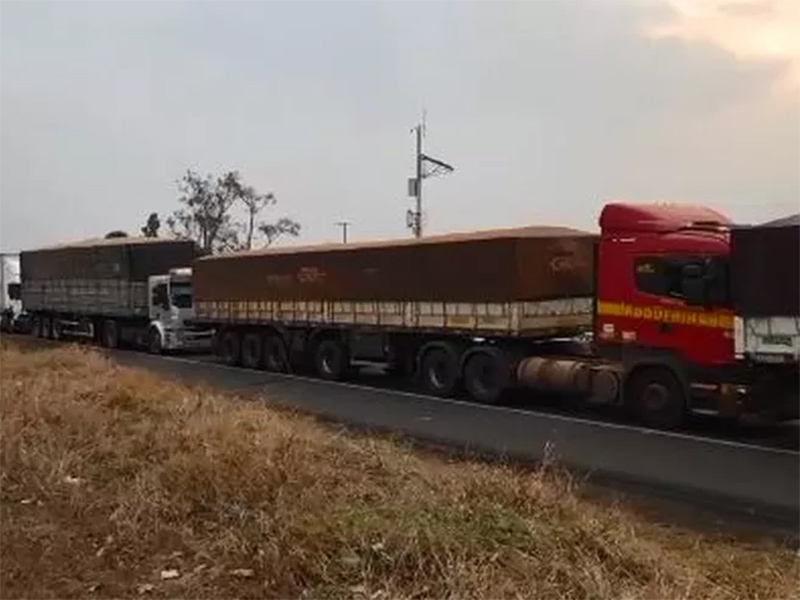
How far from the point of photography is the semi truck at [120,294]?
109ft

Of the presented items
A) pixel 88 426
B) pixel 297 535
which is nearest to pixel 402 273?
pixel 88 426

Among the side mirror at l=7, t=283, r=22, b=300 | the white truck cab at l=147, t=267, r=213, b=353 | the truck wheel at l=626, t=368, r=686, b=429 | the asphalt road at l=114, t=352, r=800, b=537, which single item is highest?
the side mirror at l=7, t=283, r=22, b=300

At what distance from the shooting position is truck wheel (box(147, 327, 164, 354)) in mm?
32938

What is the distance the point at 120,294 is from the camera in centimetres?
3550

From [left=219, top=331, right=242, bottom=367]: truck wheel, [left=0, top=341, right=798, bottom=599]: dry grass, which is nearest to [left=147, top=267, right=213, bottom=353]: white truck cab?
[left=219, top=331, right=242, bottom=367]: truck wheel

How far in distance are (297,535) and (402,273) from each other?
1641 centimetres

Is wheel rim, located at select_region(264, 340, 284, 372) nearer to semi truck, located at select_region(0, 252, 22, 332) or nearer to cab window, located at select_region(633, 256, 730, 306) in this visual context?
cab window, located at select_region(633, 256, 730, 306)

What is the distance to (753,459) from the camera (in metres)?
12.6

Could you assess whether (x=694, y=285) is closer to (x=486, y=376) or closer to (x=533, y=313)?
(x=533, y=313)

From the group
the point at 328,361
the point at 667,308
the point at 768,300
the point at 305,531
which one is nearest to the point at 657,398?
the point at 667,308

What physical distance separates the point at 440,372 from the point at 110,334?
19.2 meters

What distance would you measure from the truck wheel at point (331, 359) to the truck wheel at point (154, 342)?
9.31m

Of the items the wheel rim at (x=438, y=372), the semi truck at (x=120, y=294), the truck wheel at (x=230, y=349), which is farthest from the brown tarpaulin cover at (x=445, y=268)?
the semi truck at (x=120, y=294)

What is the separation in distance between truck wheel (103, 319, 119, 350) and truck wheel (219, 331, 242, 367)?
7891mm
